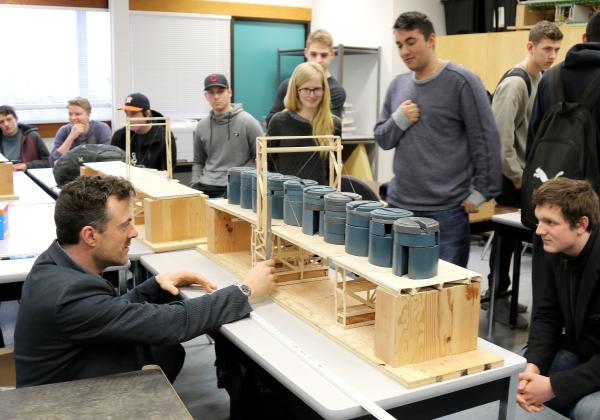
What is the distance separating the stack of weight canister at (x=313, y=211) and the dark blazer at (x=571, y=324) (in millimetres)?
792

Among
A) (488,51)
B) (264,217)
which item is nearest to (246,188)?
(264,217)

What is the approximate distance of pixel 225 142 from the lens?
409 centimetres

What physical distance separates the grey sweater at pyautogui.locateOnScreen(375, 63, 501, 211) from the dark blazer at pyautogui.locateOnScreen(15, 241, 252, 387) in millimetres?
1388

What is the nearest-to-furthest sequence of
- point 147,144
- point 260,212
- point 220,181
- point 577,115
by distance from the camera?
point 260,212 < point 577,115 < point 220,181 < point 147,144

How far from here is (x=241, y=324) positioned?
1.95 m

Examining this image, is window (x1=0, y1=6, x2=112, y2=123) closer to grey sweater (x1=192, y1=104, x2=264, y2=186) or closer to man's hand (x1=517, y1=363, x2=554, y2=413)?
grey sweater (x1=192, y1=104, x2=264, y2=186)

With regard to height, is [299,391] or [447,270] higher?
[447,270]

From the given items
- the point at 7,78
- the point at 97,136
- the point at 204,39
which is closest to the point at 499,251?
the point at 97,136

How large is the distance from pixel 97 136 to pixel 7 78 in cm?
149

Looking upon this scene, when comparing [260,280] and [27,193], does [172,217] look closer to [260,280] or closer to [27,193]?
[260,280]

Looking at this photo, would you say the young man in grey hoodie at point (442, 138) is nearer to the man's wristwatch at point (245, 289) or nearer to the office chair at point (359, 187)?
the office chair at point (359, 187)

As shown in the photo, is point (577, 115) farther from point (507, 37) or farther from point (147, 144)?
point (507, 37)

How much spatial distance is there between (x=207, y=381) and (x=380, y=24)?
451 cm

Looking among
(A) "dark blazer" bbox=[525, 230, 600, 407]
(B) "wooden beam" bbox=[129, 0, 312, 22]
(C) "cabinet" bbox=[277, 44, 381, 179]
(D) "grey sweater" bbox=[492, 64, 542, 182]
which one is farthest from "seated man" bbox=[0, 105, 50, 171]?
(A) "dark blazer" bbox=[525, 230, 600, 407]
